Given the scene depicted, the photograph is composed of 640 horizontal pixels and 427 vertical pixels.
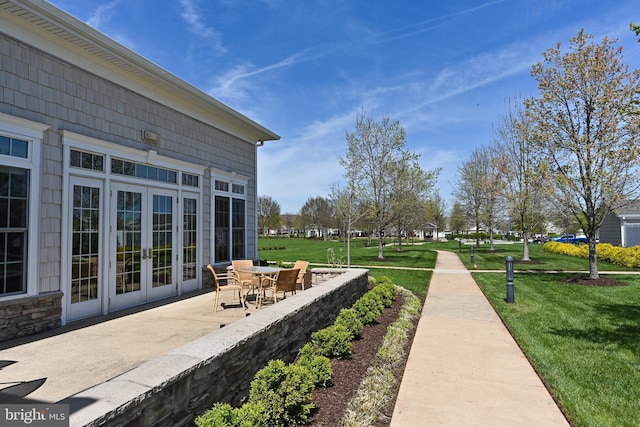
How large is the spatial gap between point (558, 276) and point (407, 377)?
11.3 meters

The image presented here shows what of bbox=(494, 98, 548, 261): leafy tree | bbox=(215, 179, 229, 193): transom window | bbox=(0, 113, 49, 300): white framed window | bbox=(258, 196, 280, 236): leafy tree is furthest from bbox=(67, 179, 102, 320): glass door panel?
bbox=(258, 196, 280, 236): leafy tree

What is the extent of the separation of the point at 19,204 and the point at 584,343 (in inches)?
319

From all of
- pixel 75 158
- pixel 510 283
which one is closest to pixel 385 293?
pixel 510 283

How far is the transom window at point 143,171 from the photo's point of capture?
637cm

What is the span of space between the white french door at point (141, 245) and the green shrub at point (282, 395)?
4.19 m

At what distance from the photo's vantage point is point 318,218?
197 ft

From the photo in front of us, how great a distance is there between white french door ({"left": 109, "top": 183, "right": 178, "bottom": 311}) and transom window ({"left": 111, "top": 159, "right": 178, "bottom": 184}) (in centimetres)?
22

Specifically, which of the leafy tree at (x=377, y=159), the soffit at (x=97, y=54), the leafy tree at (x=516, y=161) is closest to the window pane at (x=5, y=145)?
the soffit at (x=97, y=54)

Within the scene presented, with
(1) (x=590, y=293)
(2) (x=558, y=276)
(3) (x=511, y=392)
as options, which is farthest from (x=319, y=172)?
(3) (x=511, y=392)

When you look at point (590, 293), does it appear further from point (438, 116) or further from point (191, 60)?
point (191, 60)

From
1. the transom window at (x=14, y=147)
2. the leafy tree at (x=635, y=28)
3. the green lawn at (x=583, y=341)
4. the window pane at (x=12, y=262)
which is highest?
the leafy tree at (x=635, y=28)

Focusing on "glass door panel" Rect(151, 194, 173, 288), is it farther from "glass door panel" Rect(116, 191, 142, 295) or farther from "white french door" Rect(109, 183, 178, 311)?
"glass door panel" Rect(116, 191, 142, 295)

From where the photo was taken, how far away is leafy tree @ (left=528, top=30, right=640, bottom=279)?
1070cm

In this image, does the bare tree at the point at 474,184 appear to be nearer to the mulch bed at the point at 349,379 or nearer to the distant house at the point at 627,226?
the distant house at the point at 627,226
